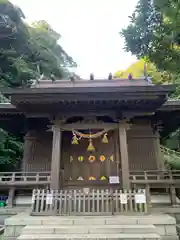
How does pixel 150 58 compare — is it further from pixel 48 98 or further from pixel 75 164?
pixel 75 164

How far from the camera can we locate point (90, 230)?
5.14 meters

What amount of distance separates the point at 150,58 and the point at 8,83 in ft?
47.6

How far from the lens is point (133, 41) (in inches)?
385

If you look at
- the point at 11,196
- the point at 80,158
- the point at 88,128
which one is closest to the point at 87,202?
the point at 88,128

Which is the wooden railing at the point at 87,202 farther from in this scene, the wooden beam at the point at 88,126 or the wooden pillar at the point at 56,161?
the wooden beam at the point at 88,126

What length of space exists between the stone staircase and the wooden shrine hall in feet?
6.93

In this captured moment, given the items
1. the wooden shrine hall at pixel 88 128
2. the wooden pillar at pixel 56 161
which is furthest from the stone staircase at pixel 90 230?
the wooden shrine hall at pixel 88 128

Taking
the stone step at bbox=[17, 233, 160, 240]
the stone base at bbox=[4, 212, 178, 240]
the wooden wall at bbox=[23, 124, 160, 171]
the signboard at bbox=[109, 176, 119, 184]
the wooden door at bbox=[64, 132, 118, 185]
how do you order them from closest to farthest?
the stone step at bbox=[17, 233, 160, 240] < the stone base at bbox=[4, 212, 178, 240] < the signboard at bbox=[109, 176, 119, 184] < the wooden door at bbox=[64, 132, 118, 185] < the wooden wall at bbox=[23, 124, 160, 171]

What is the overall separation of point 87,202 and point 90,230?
173cm

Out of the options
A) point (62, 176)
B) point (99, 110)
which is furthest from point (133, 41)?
point (62, 176)

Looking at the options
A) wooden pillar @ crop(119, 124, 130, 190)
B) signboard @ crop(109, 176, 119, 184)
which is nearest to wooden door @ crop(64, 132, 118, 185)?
signboard @ crop(109, 176, 119, 184)

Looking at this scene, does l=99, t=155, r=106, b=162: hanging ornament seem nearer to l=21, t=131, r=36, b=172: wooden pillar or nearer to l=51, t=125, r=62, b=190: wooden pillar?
l=51, t=125, r=62, b=190: wooden pillar

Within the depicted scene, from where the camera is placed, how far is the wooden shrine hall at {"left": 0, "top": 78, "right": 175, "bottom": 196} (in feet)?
25.5

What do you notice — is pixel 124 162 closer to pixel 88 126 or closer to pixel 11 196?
pixel 88 126
